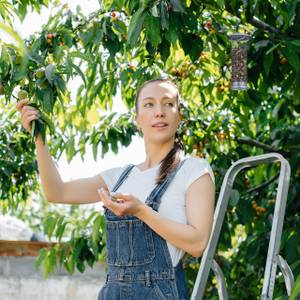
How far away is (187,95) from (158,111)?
9.51 feet

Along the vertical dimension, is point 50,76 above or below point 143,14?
below

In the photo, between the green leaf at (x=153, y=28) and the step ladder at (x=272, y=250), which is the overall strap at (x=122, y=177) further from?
the green leaf at (x=153, y=28)

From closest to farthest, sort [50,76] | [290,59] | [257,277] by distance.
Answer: [50,76], [290,59], [257,277]

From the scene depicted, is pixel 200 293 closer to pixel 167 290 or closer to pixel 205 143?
pixel 167 290

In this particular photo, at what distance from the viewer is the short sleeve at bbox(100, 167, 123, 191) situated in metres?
2.22

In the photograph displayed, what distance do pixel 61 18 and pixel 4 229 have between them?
10.1ft

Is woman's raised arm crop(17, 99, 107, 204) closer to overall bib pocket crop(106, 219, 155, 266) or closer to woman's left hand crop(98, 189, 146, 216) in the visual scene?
overall bib pocket crop(106, 219, 155, 266)

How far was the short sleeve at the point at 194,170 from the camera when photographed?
6.53ft

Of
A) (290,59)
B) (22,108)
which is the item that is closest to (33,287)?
(290,59)

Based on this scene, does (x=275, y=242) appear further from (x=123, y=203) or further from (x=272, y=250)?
(x=123, y=203)

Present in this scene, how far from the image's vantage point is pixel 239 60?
3.56m

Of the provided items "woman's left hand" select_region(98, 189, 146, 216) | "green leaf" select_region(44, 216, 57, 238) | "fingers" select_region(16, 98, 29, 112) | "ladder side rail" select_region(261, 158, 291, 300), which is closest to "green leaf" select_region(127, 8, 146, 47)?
"fingers" select_region(16, 98, 29, 112)

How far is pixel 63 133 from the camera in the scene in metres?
5.06

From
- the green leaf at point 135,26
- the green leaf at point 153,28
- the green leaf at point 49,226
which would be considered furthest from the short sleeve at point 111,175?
the green leaf at point 49,226
